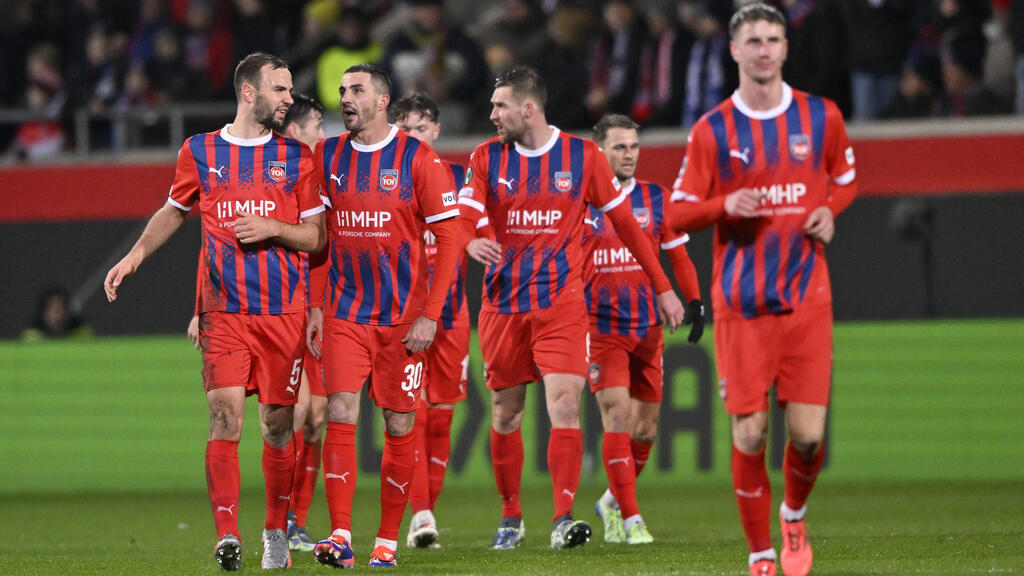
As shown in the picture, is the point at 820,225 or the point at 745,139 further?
the point at 745,139

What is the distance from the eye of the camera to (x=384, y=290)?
6.95m

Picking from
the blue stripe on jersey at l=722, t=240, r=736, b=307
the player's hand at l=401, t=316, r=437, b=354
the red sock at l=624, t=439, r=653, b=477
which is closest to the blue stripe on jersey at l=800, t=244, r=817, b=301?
the blue stripe on jersey at l=722, t=240, r=736, b=307

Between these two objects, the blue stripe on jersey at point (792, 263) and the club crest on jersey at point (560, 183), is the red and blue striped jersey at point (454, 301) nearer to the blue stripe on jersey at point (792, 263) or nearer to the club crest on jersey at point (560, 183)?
the club crest on jersey at point (560, 183)

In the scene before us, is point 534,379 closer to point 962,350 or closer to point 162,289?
point 962,350

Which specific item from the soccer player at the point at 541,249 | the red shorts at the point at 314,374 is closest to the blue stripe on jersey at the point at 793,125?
the soccer player at the point at 541,249

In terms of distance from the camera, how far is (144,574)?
6824mm

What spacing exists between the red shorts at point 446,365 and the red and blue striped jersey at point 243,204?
5.55 feet

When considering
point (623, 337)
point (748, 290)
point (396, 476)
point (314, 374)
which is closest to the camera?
point (748, 290)

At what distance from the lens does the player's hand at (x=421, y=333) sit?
6.83 m

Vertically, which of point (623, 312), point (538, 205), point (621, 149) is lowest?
point (623, 312)

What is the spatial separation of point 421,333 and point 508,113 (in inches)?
55.8

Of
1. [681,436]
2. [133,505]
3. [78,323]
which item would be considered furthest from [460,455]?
[78,323]

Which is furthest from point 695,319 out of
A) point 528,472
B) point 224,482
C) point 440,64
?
point 440,64

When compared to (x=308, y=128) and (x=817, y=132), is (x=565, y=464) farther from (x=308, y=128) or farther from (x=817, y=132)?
(x=817, y=132)
